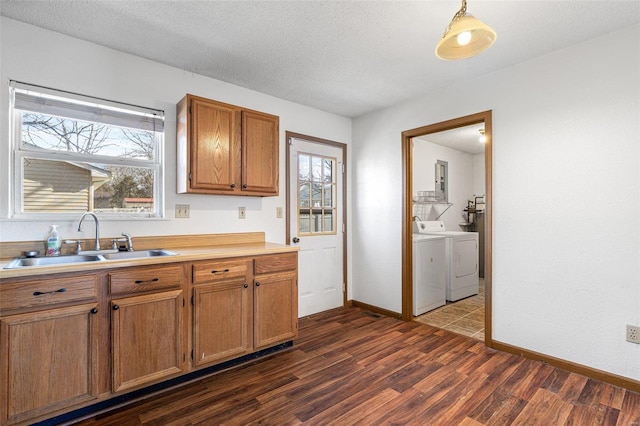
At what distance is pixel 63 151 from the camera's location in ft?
7.39

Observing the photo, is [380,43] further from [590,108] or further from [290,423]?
[290,423]

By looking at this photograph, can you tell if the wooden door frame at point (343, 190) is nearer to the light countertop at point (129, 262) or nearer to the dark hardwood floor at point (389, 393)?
the light countertop at point (129, 262)

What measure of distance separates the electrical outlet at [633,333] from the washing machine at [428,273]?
69.1 inches

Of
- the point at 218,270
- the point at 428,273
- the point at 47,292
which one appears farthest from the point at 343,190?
the point at 47,292

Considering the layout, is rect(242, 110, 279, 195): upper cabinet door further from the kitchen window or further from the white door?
the kitchen window

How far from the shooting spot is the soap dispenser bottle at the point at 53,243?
2.04 meters

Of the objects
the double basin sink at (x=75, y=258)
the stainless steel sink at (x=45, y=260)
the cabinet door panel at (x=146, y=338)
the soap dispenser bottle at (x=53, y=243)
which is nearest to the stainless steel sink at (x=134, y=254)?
the double basin sink at (x=75, y=258)

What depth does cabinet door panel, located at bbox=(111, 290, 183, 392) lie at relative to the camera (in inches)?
74.2

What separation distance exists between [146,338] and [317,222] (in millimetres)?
2173

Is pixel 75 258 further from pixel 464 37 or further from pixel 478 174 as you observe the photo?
pixel 478 174

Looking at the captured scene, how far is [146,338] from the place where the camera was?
1.99 meters

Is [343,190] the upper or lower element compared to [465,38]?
lower

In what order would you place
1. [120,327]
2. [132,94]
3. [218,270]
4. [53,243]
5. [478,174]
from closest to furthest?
[120,327]
[53,243]
[218,270]
[132,94]
[478,174]

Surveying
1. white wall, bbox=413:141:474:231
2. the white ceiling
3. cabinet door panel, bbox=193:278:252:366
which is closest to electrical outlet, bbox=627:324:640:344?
the white ceiling
